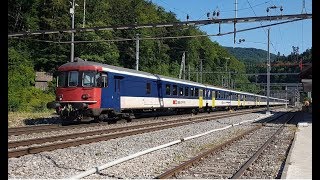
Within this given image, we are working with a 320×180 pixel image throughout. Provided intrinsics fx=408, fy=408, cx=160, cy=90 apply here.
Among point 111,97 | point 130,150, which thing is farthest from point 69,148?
point 111,97

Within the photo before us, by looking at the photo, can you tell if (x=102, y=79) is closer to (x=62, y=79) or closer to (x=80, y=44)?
(x=62, y=79)

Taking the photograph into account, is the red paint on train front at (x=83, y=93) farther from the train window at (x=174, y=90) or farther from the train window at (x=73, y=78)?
the train window at (x=174, y=90)

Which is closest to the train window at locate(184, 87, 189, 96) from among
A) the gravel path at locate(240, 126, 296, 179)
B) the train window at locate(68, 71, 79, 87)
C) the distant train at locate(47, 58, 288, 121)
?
the distant train at locate(47, 58, 288, 121)

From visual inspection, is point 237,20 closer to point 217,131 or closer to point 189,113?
point 217,131

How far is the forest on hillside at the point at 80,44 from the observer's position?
27078 mm

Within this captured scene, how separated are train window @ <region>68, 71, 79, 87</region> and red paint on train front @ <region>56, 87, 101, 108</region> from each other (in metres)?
0.22

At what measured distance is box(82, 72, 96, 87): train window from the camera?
18469 mm

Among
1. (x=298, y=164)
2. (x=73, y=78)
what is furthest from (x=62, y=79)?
A: (x=298, y=164)

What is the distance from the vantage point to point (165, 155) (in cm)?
1112

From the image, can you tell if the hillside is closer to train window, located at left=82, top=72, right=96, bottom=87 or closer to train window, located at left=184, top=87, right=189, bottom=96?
train window, located at left=184, top=87, right=189, bottom=96

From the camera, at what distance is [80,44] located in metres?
42.0

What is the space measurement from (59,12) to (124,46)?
621 inches

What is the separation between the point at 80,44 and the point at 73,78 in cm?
2398
